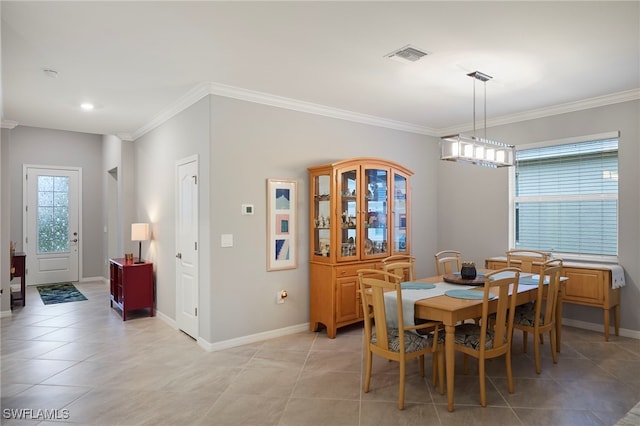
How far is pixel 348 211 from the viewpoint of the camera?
15.4ft

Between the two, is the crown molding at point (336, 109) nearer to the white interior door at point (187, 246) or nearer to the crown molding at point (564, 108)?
the crown molding at point (564, 108)

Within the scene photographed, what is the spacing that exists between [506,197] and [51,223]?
835cm

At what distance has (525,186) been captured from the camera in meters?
5.39

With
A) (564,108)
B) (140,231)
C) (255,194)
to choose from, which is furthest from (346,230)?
(564,108)

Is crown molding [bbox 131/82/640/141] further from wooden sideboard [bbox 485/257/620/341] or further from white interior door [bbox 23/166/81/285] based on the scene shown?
white interior door [bbox 23/166/81/285]

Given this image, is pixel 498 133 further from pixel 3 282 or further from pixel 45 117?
pixel 3 282

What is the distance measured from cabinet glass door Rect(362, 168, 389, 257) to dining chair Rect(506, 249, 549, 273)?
5.02 ft

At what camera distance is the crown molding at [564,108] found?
4.42 meters

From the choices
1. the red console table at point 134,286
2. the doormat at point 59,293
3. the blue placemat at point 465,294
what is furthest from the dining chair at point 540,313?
the doormat at point 59,293

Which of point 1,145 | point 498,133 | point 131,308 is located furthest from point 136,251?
point 498,133

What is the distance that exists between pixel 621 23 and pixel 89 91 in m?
4.86

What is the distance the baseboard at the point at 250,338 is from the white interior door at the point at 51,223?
216 inches

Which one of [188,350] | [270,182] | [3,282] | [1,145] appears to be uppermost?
[1,145]

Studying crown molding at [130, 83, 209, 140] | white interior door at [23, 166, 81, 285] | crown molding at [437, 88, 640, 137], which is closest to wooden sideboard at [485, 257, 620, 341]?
crown molding at [437, 88, 640, 137]
